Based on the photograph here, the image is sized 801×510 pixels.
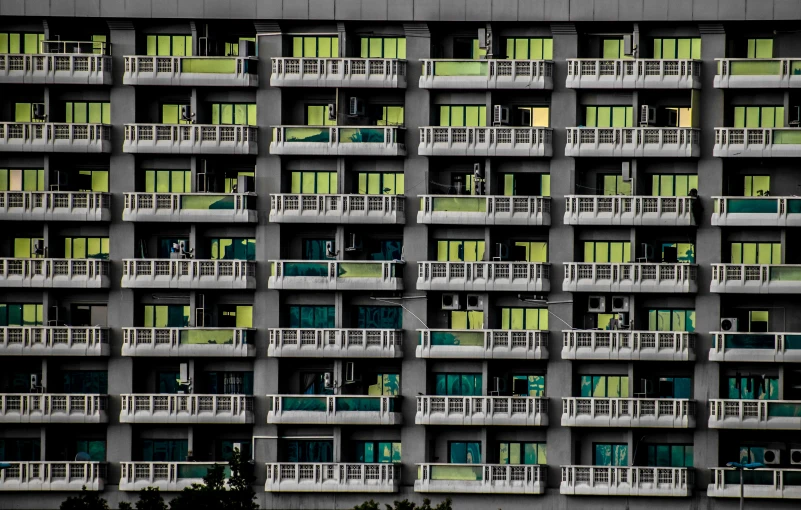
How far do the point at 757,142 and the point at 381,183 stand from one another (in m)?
15.2

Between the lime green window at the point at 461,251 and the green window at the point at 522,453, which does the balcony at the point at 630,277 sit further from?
the green window at the point at 522,453

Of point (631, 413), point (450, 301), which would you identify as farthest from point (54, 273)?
point (631, 413)

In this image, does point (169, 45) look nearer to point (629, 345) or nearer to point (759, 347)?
point (629, 345)

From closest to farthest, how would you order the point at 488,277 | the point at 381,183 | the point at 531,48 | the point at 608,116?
the point at 488,277 < the point at 608,116 < the point at 531,48 < the point at 381,183

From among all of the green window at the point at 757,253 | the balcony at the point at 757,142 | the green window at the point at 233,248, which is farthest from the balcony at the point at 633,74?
the green window at the point at 233,248

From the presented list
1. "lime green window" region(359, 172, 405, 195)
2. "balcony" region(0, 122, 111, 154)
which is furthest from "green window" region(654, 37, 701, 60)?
"balcony" region(0, 122, 111, 154)

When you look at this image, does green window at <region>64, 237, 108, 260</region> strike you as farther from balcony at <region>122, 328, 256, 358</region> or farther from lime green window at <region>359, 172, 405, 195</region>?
lime green window at <region>359, 172, 405, 195</region>

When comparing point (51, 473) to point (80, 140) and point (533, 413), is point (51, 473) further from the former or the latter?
point (533, 413)

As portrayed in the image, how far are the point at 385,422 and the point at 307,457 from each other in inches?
151

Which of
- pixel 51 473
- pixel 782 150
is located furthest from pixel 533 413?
pixel 51 473

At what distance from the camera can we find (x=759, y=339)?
63.6 metres

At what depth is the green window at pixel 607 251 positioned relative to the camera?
65.4 meters

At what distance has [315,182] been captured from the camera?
66.5 m

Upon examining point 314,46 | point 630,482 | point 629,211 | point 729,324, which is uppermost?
point 314,46
